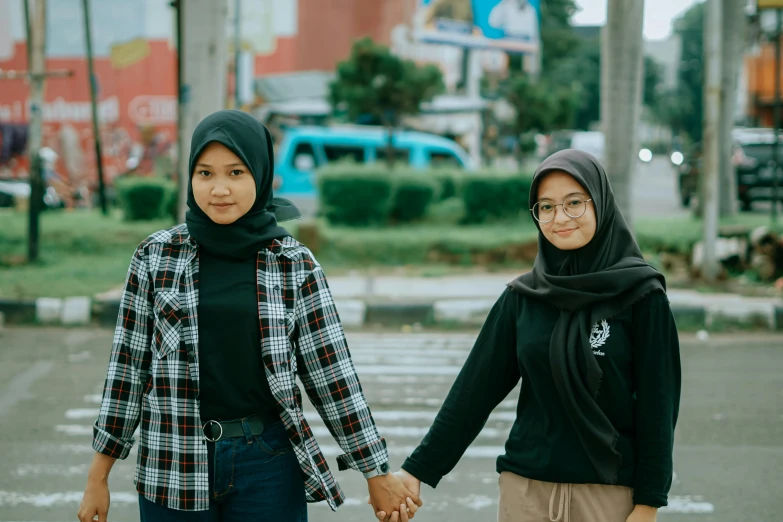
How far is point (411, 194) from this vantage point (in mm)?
15359

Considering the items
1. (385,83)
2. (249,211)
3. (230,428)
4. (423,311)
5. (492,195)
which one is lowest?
(423,311)

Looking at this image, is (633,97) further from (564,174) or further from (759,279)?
(564,174)

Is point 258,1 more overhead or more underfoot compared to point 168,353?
more overhead

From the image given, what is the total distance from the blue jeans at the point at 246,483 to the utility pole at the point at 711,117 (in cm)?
920

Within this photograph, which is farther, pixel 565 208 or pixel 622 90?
pixel 622 90

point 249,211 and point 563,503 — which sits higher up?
point 249,211

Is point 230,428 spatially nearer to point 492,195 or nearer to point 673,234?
point 673,234

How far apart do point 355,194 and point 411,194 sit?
1024 mm

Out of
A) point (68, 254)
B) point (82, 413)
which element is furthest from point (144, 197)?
point (82, 413)

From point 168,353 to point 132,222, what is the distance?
568 inches

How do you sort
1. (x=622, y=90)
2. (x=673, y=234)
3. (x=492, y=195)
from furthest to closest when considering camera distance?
1. (x=492, y=195)
2. (x=673, y=234)
3. (x=622, y=90)

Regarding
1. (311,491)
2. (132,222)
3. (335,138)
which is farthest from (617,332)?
(335,138)

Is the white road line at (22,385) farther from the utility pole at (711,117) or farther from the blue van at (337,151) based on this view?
the blue van at (337,151)

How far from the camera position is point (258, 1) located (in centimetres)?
3198
